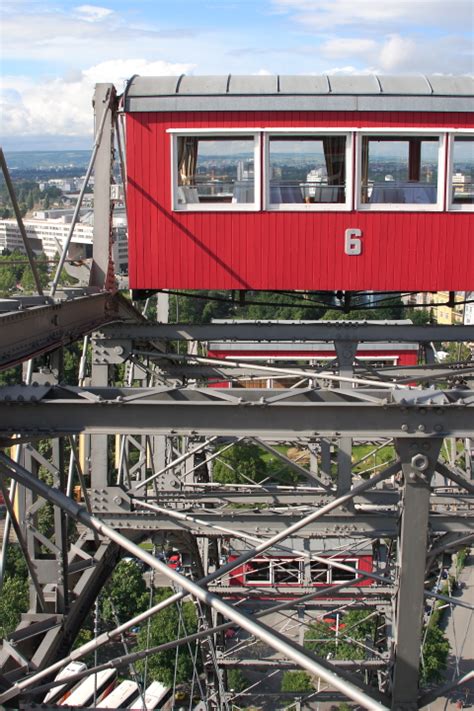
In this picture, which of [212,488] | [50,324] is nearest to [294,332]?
[50,324]

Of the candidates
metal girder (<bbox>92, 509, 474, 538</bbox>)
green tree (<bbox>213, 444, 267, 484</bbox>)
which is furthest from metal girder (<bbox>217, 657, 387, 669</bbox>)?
green tree (<bbox>213, 444, 267, 484</bbox>)

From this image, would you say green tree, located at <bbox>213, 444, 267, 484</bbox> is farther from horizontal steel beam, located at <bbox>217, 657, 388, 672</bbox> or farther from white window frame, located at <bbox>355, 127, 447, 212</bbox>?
white window frame, located at <bbox>355, 127, 447, 212</bbox>

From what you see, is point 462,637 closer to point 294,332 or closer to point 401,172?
point 294,332

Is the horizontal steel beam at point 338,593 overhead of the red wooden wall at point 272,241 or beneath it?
beneath

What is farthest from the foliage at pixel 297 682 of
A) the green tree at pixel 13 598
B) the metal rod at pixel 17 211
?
the metal rod at pixel 17 211

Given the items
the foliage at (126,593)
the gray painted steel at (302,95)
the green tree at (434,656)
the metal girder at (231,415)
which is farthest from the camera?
the foliage at (126,593)

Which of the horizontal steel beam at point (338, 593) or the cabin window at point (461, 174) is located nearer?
the cabin window at point (461, 174)

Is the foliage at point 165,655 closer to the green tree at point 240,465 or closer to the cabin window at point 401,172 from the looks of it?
the green tree at point 240,465
